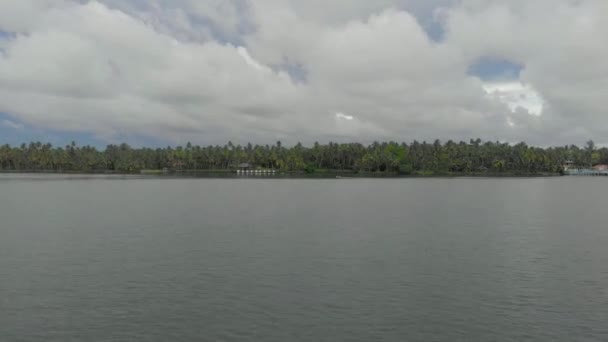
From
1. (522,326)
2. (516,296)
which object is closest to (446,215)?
(516,296)

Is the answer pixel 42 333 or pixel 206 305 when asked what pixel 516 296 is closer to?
pixel 206 305

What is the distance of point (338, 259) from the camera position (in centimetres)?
4119

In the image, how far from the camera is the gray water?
81.7ft

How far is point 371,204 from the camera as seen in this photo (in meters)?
96.4

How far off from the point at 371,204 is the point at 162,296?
69739 mm

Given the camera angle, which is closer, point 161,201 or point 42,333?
point 42,333

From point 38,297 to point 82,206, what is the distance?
6525 centimetres

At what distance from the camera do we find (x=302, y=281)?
33.7m

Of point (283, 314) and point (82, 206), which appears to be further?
point (82, 206)

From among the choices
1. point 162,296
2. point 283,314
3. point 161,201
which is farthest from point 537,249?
point 161,201

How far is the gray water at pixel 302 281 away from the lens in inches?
980

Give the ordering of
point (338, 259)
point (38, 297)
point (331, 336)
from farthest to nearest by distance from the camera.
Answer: point (338, 259), point (38, 297), point (331, 336)

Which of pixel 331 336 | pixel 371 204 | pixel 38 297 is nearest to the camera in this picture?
pixel 331 336

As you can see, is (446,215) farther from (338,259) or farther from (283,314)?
(283,314)
